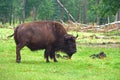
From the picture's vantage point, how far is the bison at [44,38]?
19.4 m

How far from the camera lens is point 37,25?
19.8m

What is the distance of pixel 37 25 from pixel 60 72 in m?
4.58

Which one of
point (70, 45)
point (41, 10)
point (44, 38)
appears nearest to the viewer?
point (44, 38)

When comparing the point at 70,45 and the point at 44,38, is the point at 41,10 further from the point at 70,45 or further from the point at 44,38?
the point at 44,38

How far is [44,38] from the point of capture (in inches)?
777

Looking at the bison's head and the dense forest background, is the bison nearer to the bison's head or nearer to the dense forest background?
the bison's head

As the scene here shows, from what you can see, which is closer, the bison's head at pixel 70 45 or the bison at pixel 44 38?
the bison at pixel 44 38

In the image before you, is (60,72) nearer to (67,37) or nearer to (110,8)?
A: (67,37)

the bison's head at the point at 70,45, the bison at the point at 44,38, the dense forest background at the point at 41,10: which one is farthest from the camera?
the dense forest background at the point at 41,10

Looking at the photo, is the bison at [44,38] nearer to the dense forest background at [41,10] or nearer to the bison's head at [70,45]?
the bison's head at [70,45]

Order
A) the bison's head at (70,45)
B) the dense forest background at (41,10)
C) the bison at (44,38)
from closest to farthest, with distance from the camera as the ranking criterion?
the bison at (44,38)
the bison's head at (70,45)
the dense forest background at (41,10)

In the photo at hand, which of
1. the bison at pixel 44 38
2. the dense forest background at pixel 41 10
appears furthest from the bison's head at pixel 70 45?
the dense forest background at pixel 41 10

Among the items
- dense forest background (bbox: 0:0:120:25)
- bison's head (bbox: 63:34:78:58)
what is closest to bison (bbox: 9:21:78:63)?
bison's head (bbox: 63:34:78:58)

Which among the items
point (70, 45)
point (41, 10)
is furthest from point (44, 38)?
point (41, 10)
